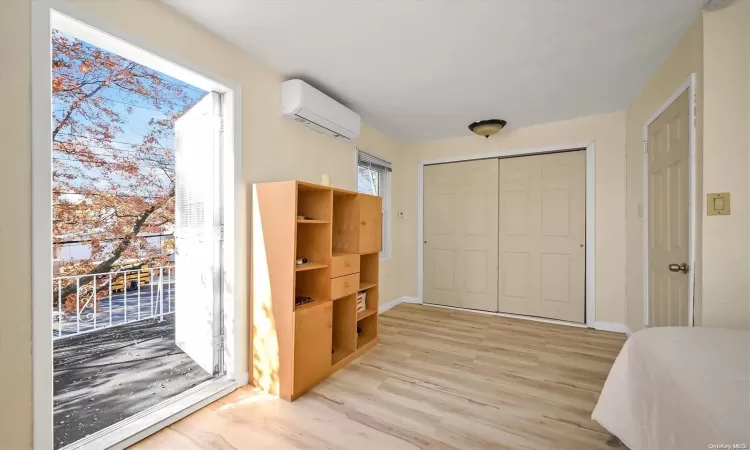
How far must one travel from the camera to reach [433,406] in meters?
1.98

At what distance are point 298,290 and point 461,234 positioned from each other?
2.65 metres

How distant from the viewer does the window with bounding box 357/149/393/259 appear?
3989mm

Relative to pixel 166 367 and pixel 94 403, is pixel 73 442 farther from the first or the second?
pixel 166 367

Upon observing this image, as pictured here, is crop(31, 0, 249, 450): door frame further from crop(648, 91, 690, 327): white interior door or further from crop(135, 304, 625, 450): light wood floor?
crop(648, 91, 690, 327): white interior door

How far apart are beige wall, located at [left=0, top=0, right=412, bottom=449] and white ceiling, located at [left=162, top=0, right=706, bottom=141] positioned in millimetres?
165

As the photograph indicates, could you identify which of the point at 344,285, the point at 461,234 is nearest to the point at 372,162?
the point at 461,234

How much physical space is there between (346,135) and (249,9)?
1493mm

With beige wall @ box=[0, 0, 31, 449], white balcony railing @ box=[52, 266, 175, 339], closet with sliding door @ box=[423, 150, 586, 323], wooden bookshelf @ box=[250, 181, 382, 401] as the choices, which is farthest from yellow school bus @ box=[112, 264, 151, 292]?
closet with sliding door @ box=[423, 150, 586, 323]

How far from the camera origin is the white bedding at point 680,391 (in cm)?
78

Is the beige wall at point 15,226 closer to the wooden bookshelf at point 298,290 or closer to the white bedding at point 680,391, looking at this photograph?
the wooden bookshelf at point 298,290

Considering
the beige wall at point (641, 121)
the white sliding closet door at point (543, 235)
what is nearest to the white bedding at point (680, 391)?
the beige wall at point (641, 121)

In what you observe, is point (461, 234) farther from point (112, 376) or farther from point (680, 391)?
point (112, 376)

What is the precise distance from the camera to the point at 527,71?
2494 millimetres

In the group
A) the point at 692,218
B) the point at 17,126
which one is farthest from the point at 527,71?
the point at 17,126
